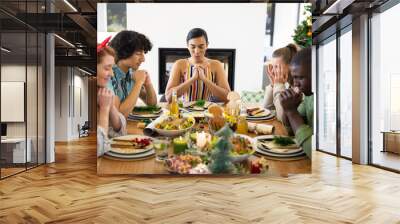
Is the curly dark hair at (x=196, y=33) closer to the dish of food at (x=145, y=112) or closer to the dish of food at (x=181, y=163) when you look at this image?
the dish of food at (x=145, y=112)

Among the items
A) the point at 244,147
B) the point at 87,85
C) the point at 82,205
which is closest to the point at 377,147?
the point at 244,147

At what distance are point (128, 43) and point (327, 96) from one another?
5732 mm

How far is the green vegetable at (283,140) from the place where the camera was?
16.2ft

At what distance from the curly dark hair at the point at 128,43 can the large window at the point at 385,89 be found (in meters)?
3.93

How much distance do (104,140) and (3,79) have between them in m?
1.86

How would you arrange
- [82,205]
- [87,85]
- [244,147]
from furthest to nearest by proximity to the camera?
[87,85] < [244,147] < [82,205]

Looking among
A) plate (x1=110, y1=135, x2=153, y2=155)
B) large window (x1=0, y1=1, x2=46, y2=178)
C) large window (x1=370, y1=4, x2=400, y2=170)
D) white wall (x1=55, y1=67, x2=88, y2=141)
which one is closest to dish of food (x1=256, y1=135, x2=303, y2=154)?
plate (x1=110, y1=135, x2=153, y2=155)

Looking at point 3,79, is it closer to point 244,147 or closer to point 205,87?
point 205,87

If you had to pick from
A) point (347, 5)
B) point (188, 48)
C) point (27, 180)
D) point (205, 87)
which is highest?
point (347, 5)

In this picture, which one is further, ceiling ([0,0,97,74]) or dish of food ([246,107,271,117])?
ceiling ([0,0,97,74])

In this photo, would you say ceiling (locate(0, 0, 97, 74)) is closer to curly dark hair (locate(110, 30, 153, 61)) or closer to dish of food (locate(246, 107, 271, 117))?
curly dark hair (locate(110, 30, 153, 61))

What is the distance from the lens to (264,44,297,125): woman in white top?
16.1 feet

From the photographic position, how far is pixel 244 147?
4.84 metres

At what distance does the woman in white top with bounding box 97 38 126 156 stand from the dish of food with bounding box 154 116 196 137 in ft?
1.55
